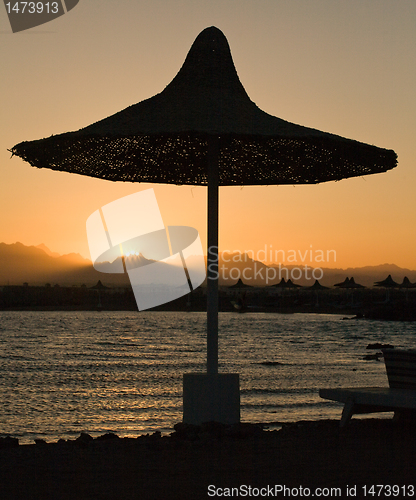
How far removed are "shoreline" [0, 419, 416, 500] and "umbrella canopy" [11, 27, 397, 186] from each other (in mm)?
2156

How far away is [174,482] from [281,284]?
51.6 m

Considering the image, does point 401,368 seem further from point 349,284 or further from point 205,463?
point 349,284

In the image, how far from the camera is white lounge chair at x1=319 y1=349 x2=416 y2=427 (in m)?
4.07

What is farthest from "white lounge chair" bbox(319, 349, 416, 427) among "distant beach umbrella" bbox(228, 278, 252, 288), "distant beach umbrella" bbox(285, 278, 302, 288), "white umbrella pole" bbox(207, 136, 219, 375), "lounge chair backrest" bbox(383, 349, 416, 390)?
"distant beach umbrella" bbox(285, 278, 302, 288)

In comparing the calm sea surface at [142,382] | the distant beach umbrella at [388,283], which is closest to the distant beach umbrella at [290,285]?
the distant beach umbrella at [388,283]

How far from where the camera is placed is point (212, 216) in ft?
15.7

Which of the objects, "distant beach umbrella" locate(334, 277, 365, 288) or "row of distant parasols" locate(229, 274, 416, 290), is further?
"distant beach umbrella" locate(334, 277, 365, 288)

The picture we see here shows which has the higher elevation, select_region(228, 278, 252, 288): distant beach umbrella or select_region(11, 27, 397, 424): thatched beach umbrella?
select_region(11, 27, 397, 424): thatched beach umbrella

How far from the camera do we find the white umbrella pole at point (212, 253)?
4727 millimetres

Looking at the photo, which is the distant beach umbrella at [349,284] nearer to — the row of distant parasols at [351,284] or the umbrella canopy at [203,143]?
the row of distant parasols at [351,284]

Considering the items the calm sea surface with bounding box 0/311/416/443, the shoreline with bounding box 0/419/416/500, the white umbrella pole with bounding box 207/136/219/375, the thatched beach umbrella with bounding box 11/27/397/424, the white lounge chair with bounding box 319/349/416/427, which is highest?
the thatched beach umbrella with bounding box 11/27/397/424

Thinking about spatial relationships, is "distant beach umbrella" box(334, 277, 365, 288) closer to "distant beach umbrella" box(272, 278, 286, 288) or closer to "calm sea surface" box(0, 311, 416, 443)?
"distant beach umbrella" box(272, 278, 286, 288)

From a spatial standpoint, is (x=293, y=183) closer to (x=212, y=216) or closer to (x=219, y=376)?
(x=212, y=216)

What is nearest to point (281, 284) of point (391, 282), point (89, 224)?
point (391, 282)
